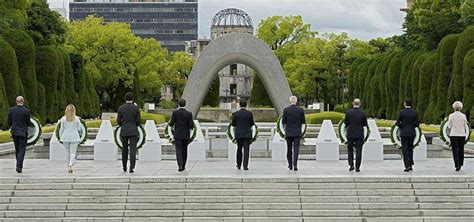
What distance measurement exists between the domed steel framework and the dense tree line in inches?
880

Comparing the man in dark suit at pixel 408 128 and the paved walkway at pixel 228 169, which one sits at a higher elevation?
the man in dark suit at pixel 408 128

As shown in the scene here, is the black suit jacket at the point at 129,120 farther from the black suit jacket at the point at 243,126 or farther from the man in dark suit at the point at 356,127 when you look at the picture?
the man in dark suit at the point at 356,127

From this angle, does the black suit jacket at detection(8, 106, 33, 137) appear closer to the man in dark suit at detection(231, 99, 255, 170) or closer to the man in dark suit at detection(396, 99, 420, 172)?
the man in dark suit at detection(231, 99, 255, 170)

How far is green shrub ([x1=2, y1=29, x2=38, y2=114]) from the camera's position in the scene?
111 ft

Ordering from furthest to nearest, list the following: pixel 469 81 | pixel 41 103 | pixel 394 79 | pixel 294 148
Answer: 1. pixel 394 79
2. pixel 41 103
3. pixel 469 81
4. pixel 294 148

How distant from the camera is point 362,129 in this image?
1365 cm

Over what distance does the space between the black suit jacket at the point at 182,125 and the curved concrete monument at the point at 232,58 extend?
1371 cm

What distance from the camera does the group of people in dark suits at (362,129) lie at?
536 inches

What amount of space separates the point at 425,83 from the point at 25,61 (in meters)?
21.0

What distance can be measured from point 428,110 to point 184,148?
24011mm

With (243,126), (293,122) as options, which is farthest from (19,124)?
(293,122)

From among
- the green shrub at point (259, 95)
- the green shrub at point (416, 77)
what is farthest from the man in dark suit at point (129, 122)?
the green shrub at point (259, 95)

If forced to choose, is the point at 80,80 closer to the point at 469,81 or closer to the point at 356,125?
the point at 469,81

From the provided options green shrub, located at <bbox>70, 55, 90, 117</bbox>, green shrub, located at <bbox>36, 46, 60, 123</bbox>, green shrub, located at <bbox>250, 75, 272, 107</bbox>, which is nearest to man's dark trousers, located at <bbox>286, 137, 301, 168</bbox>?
green shrub, located at <bbox>36, 46, 60, 123</bbox>
